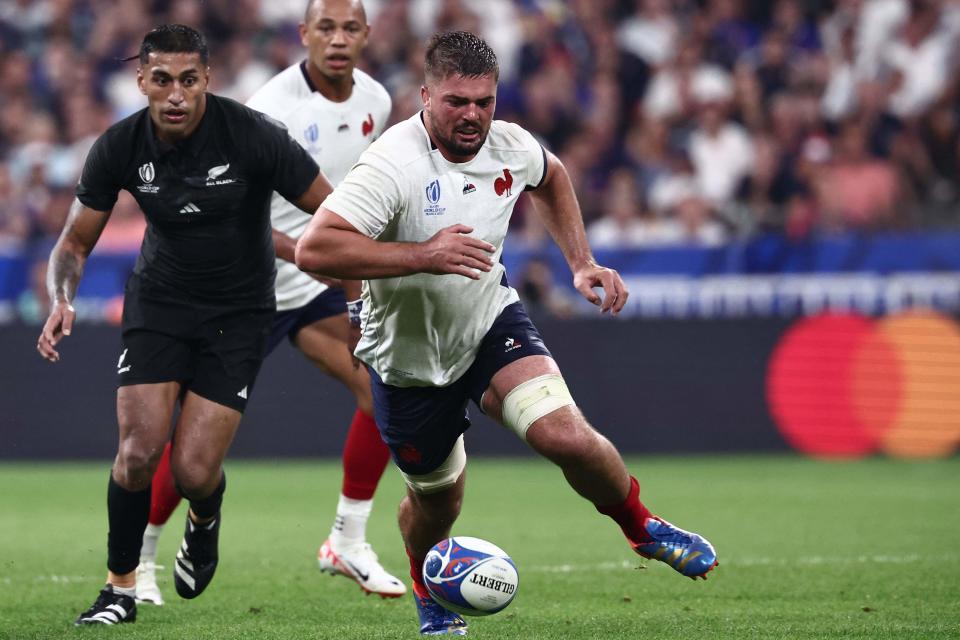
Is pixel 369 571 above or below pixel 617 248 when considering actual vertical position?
below

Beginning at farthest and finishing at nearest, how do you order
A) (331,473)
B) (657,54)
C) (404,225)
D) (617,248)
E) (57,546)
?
(657,54)
(617,248)
(331,473)
(57,546)
(404,225)

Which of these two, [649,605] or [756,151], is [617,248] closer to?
[756,151]

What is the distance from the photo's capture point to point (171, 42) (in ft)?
21.1

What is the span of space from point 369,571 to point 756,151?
31.7ft

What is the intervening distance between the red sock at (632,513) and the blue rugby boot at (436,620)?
33.0 inches

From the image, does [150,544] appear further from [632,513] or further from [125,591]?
[632,513]

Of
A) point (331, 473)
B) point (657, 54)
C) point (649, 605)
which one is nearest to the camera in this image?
point (649, 605)

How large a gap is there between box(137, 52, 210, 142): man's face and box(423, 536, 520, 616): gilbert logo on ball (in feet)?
7.18

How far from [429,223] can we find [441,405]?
795 millimetres

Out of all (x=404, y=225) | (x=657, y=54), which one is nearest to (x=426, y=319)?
(x=404, y=225)

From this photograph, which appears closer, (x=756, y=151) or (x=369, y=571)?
(x=369, y=571)

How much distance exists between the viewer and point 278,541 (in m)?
9.63

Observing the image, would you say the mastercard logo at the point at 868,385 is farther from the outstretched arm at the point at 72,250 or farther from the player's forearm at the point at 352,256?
the player's forearm at the point at 352,256

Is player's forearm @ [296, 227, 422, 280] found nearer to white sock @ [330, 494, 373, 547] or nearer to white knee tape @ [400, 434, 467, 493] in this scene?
white knee tape @ [400, 434, 467, 493]
